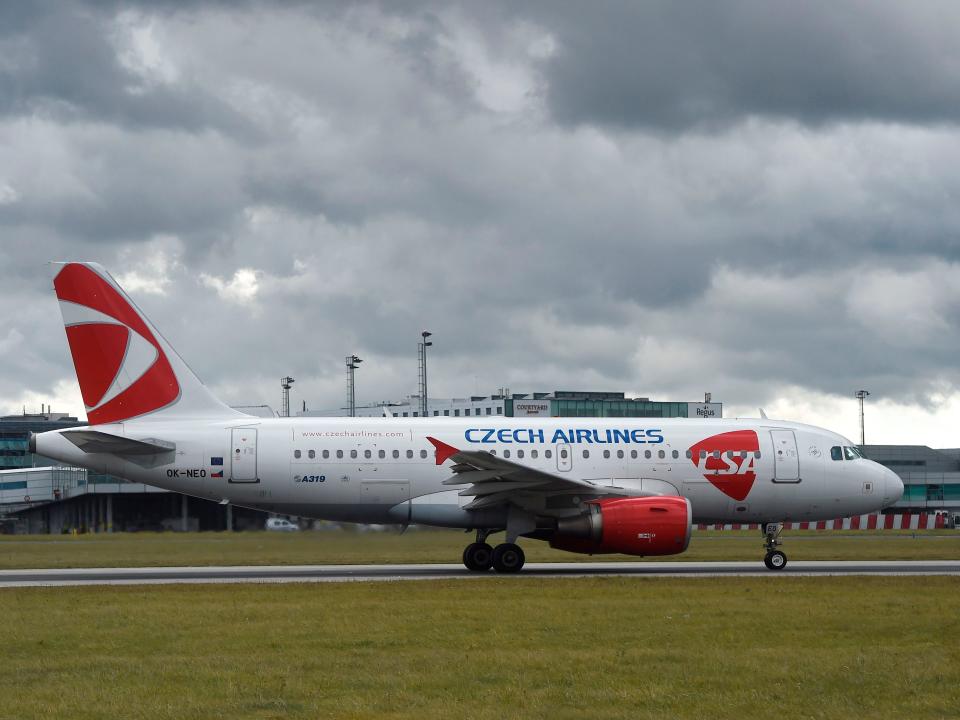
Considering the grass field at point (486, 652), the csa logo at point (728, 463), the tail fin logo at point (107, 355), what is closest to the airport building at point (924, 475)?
the csa logo at point (728, 463)

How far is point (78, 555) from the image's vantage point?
125ft

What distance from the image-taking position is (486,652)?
14734 mm

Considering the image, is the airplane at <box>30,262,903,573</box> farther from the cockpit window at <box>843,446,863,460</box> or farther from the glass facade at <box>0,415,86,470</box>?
the glass facade at <box>0,415,86,470</box>

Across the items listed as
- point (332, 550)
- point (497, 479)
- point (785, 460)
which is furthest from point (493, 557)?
point (785, 460)

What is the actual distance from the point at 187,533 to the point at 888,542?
25.6 metres

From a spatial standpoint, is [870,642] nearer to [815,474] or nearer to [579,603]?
[579,603]

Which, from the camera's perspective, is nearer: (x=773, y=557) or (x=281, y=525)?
(x=773, y=557)

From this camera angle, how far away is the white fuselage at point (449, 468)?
28.5m

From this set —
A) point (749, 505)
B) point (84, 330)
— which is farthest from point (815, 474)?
point (84, 330)

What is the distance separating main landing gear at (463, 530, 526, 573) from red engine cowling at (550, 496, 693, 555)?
1.50m

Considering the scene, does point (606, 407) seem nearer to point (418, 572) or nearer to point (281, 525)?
point (281, 525)

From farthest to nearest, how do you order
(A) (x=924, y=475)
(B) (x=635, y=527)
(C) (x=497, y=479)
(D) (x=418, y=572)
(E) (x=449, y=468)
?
(A) (x=924, y=475) → (D) (x=418, y=572) → (E) (x=449, y=468) → (C) (x=497, y=479) → (B) (x=635, y=527)

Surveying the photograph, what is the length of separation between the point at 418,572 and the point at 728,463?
798 centimetres

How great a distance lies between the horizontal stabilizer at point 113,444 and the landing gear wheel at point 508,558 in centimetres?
785
